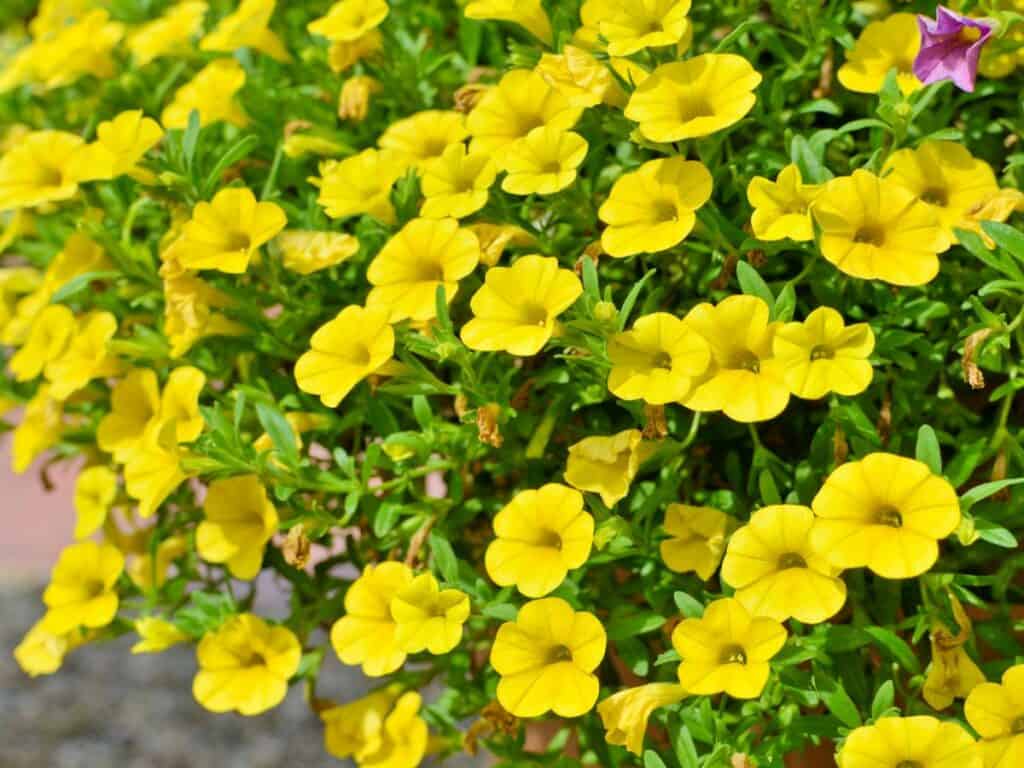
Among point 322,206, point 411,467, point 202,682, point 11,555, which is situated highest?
point 322,206

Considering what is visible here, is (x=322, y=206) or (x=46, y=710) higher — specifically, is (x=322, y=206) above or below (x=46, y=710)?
above

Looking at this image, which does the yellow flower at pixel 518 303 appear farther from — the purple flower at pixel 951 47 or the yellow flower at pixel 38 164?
the yellow flower at pixel 38 164

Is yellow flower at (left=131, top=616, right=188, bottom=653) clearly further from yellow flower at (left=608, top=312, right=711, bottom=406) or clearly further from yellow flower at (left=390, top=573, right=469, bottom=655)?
yellow flower at (left=608, top=312, right=711, bottom=406)

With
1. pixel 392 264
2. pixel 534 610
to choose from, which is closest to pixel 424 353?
pixel 392 264

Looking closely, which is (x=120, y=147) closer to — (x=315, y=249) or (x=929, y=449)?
(x=315, y=249)

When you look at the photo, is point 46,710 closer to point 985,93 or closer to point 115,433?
point 115,433

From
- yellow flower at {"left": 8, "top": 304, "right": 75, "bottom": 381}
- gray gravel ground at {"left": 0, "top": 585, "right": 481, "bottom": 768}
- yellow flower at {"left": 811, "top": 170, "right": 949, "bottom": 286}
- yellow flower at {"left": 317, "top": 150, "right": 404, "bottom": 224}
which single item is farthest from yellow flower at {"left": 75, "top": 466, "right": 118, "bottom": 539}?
gray gravel ground at {"left": 0, "top": 585, "right": 481, "bottom": 768}
